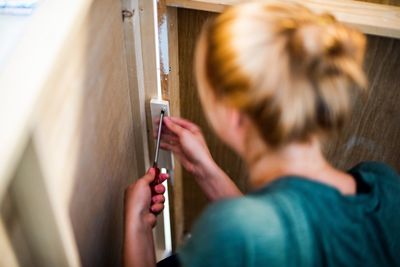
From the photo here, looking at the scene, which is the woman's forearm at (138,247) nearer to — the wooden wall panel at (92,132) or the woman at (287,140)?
the wooden wall panel at (92,132)

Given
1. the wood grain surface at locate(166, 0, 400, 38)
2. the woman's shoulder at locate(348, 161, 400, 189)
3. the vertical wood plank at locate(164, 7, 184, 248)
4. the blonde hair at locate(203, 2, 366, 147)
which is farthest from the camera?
the vertical wood plank at locate(164, 7, 184, 248)

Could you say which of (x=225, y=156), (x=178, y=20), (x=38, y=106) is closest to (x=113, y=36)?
(x=178, y=20)

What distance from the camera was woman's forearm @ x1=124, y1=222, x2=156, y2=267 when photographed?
687mm

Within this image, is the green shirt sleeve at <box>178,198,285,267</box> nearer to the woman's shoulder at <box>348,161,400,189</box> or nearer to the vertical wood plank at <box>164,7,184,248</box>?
the woman's shoulder at <box>348,161,400,189</box>

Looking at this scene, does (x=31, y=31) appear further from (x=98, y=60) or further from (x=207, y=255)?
(x=207, y=255)

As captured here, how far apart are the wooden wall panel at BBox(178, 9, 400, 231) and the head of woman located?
280mm

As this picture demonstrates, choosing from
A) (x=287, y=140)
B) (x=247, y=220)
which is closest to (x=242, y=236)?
(x=247, y=220)

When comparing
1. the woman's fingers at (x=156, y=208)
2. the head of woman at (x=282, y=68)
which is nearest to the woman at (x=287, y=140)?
the head of woman at (x=282, y=68)

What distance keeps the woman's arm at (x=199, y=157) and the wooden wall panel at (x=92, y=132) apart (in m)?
0.09

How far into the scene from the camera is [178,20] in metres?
0.77

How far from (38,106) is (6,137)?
5 centimetres

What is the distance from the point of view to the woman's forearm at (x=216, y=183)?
2.65ft

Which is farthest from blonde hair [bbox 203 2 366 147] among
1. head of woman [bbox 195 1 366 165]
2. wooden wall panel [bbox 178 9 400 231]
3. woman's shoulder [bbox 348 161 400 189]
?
wooden wall panel [bbox 178 9 400 231]

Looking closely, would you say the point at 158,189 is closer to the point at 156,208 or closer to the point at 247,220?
the point at 156,208
